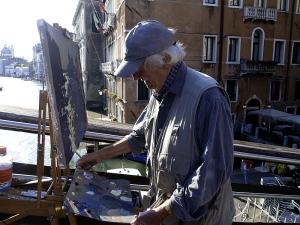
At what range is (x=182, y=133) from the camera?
115cm

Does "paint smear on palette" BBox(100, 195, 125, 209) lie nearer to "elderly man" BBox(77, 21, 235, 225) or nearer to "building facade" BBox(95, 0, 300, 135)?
"elderly man" BBox(77, 21, 235, 225)

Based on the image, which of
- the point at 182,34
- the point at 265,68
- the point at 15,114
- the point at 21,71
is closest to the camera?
the point at 15,114

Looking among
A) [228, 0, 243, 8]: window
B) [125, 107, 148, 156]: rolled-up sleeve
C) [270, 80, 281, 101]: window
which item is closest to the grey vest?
[125, 107, 148, 156]: rolled-up sleeve

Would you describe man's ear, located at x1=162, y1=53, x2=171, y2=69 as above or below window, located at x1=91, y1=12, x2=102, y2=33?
below

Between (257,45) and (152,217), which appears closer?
(152,217)

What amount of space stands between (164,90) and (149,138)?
0.29 meters

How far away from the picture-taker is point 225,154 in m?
1.10

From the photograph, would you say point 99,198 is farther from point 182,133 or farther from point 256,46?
point 256,46

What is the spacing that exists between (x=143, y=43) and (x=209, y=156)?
1.65ft

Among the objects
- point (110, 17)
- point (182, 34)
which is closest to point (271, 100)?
point (182, 34)

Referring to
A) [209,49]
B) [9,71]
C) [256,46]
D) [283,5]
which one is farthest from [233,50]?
[9,71]

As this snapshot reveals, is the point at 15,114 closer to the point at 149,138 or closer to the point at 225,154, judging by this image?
the point at 149,138

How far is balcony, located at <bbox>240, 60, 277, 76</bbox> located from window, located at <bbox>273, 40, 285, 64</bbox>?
83 cm

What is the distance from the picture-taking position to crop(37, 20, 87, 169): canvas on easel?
3.86 feet
